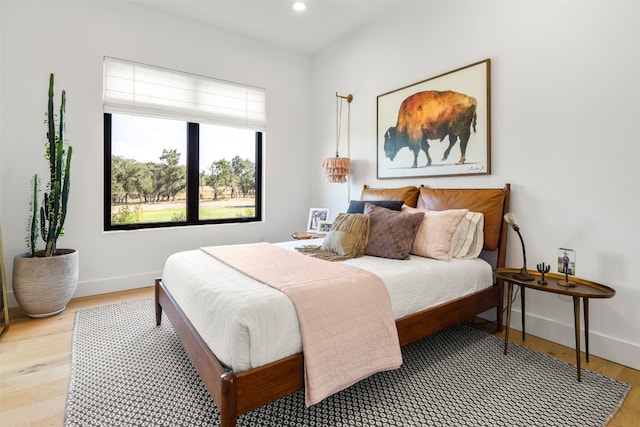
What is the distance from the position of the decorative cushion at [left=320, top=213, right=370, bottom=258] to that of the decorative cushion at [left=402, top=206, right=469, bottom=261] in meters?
0.38

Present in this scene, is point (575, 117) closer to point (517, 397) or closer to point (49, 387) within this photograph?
point (517, 397)

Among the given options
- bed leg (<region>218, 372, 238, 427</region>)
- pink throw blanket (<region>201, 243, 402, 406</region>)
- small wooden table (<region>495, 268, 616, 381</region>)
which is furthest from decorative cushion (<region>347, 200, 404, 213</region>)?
bed leg (<region>218, 372, 238, 427</region>)

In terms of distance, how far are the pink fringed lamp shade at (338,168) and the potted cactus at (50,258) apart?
95.3 inches

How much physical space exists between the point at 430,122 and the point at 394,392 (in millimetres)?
2250

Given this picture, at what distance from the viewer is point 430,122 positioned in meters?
2.95

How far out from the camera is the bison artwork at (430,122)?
2.69m

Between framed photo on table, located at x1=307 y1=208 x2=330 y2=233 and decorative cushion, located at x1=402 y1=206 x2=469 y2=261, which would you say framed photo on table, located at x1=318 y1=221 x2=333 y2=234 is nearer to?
framed photo on table, located at x1=307 y1=208 x2=330 y2=233

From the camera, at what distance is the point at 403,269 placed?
1.93 meters

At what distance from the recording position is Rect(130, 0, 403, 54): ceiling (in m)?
3.21

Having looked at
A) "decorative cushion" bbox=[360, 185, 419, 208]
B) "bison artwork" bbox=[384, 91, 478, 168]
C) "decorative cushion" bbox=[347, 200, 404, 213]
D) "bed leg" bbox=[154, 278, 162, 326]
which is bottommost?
"bed leg" bbox=[154, 278, 162, 326]

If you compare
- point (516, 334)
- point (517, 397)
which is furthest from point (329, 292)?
point (516, 334)

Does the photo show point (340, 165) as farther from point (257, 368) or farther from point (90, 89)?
point (257, 368)

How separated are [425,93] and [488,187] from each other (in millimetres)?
1048

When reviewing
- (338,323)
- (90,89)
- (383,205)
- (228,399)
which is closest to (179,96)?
(90,89)
